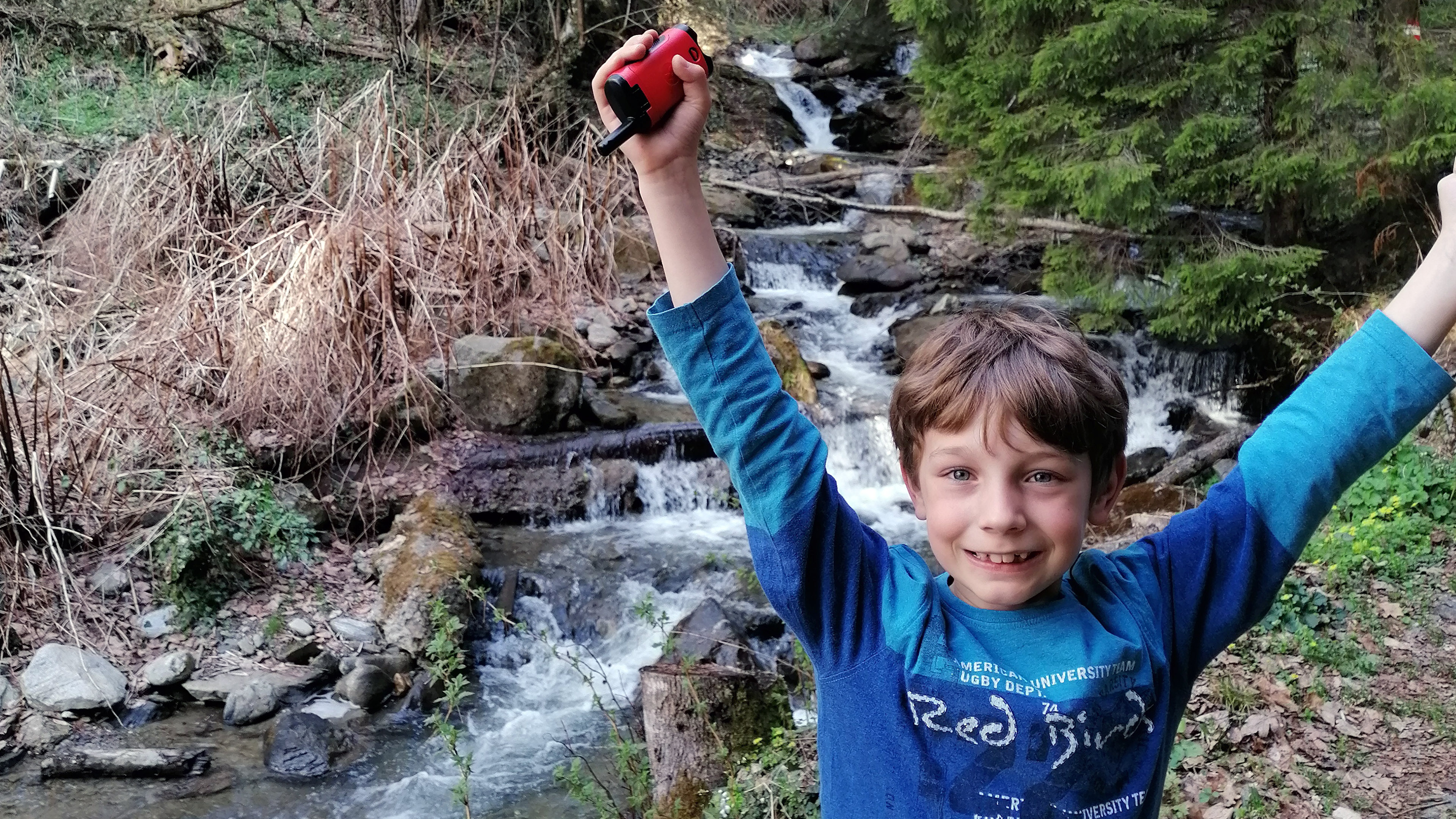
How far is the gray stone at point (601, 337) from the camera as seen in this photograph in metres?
8.02

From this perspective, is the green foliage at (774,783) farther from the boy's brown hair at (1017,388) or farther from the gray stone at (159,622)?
the gray stone at (159,622)

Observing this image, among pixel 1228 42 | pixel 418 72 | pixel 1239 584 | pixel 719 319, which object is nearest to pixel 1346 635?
pixel 1239 584

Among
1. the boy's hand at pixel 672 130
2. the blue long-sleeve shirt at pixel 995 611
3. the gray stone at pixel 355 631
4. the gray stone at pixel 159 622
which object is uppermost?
the boy's hand at pixel 672 130

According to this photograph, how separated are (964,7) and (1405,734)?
5.69 meters

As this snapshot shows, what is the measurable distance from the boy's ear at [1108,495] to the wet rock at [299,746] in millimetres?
3907

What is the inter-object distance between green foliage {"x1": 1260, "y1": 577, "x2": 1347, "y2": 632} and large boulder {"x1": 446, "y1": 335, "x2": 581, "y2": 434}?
14.8 ft

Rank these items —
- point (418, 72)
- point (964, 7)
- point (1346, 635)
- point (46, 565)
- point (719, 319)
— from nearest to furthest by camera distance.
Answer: point (719, 319), point (1346, 635), point (46, 565), point (964, 7), point (418, 72)

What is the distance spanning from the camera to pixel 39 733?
14.3ft

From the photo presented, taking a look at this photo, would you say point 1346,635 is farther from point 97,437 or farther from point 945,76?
point 97,437

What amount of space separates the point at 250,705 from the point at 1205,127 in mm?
6179

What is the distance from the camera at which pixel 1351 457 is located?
1.17 m

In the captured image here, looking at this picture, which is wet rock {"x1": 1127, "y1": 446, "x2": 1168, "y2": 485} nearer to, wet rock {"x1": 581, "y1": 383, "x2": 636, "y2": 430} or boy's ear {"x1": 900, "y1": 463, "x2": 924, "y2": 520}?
wet rock {"x1": 581, "y1": 383, "x2": 636, "y2": 430}

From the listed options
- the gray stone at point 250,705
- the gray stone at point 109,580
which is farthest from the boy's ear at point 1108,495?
the gray stone at point 109,580

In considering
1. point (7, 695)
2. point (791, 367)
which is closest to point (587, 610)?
point (7, 695)
